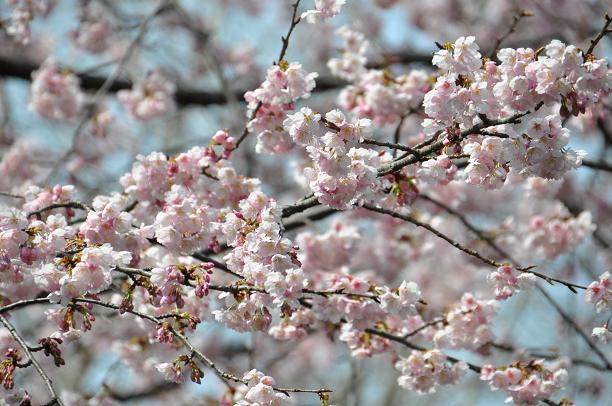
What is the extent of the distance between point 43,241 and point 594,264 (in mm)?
5399

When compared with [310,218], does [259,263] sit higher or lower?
lower

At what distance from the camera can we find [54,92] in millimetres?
5047

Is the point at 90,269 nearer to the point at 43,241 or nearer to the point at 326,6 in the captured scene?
the point at 43,241

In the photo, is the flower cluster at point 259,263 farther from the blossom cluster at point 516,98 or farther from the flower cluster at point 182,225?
the blossom cluster at point 516,98

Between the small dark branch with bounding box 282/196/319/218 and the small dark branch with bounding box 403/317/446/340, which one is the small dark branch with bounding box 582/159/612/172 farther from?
the small dark branch with bounding box 282/196/319/218

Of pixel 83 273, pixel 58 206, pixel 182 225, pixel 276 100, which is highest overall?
pixel 276 100

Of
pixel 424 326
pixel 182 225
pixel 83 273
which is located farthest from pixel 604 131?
A: pixel 83 273

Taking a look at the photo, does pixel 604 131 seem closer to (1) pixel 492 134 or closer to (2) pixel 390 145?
(1) pixel 492 134

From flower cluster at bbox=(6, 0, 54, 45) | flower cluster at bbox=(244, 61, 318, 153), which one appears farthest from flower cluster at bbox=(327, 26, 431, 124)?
flower cluster at bbox=(6, 0, 54, 45)

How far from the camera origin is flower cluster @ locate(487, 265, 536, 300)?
112 inches

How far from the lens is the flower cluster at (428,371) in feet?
10.3

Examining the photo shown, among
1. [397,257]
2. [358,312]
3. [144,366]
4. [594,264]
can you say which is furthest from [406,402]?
[358,312]

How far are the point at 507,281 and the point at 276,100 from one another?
1.16 metres

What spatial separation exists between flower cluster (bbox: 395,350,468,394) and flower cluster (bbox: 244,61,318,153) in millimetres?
1063
